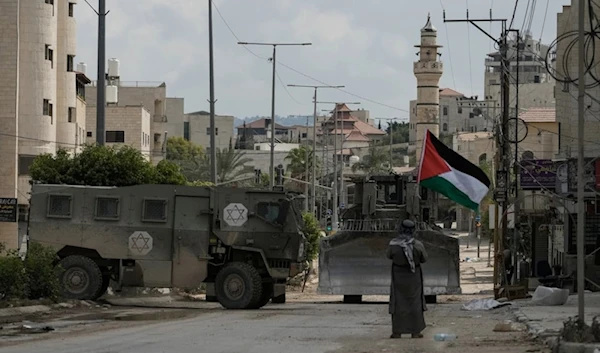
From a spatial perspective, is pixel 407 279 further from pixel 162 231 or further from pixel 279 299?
pixel 279 299

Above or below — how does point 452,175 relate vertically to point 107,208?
above

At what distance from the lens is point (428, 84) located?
115125 millimetres

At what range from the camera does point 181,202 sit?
87.0ft

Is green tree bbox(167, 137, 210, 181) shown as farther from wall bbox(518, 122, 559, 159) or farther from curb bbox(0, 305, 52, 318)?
curb bbox(0, 305, 52, 318)

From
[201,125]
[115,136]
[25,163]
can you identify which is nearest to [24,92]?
[25,163]

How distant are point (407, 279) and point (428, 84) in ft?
324

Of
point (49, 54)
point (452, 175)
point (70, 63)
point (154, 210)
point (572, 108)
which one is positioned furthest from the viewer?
point (70, 63)

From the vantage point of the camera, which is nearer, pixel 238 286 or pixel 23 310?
pixel 23 310

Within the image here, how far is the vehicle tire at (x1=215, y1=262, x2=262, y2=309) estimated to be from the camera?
2602 cm

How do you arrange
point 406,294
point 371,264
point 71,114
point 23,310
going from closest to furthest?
point 406,294
point 23,310
point 371,264
point 71,114

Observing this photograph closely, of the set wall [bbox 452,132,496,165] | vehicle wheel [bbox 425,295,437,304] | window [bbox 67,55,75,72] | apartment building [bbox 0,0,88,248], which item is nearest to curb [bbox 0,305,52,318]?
vehicle wheel [bbox 425,295,437,304]

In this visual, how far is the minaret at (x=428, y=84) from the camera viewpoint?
369 ft

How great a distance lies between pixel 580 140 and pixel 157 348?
5.50 m

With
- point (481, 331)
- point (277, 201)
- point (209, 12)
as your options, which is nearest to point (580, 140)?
point (481, 331)
